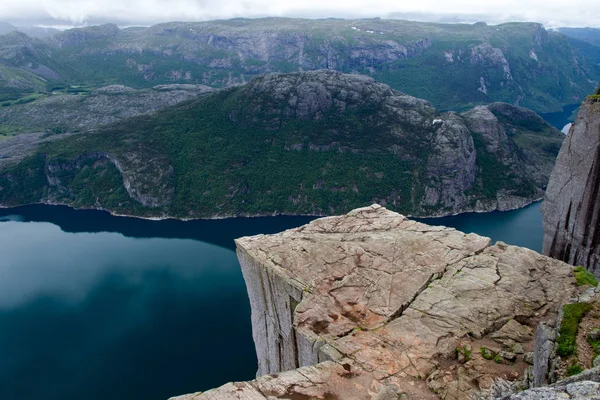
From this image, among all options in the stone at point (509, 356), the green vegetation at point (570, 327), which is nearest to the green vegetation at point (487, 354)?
the stone at point (509, 356)

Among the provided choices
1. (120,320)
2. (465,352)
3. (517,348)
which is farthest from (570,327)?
(120,320)

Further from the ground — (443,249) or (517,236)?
(443,249)

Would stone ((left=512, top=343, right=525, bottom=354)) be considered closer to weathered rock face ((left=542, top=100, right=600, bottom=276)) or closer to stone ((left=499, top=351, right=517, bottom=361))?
stone ((left=499, top=351, right=517, bottom=361))

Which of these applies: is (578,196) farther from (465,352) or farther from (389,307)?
(389,307)

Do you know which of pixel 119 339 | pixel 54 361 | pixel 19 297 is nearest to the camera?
pixel 54 361

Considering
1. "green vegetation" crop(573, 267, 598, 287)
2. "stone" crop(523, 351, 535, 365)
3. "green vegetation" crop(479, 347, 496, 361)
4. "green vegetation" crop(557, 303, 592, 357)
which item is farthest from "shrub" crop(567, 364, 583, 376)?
"green vegetation" crop(573, 267, 598, 287)

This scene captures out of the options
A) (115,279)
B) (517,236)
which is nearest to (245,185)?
(115,279)

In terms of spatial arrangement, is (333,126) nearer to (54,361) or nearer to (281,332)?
(54,361)
